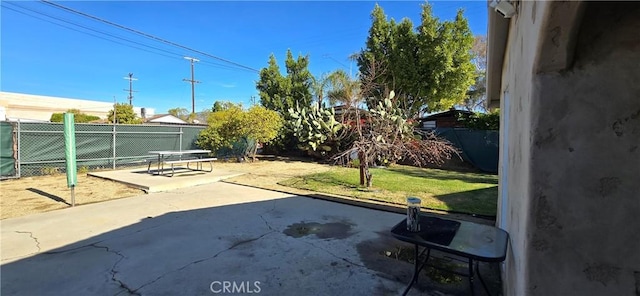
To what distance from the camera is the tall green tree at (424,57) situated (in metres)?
13.2

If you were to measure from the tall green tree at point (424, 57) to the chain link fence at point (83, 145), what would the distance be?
364 inches

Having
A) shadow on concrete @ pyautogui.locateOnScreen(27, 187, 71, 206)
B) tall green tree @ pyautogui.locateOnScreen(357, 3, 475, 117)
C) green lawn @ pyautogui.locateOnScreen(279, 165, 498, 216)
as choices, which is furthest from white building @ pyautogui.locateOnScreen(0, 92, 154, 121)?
green lawn @ pyautogui.locateOnScreen(279, 165, 498, 216)

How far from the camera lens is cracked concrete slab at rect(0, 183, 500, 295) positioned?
8.98 feet

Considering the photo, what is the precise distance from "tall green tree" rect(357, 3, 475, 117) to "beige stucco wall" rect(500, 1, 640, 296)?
11.7 m

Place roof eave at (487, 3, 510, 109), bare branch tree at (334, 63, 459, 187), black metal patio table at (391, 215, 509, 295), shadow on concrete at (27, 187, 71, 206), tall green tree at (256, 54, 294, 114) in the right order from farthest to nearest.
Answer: tall green tree at (256, 54, 294, 114) → bare branch tree at (334, 63, 459, 187) → shadow on concrete at (27, 187, 71, 206) → roof eave at (487, 3, 510, 109) → black metal patio table at (391, 215, 509, 295)

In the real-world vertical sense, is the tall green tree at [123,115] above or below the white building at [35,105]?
below

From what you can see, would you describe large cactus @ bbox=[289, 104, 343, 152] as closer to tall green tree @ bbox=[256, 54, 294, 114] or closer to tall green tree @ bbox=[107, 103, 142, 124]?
tall green tree @ bbox=[256, 54, 294, 114]

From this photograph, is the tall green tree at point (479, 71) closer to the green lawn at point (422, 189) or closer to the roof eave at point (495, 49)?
the green lawn at point (422, 189)

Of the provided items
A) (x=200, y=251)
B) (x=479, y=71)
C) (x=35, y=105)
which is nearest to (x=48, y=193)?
(x=200, y=251)

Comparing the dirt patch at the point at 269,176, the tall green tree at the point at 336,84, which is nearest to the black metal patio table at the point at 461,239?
the dirt patch at the point at 269,176

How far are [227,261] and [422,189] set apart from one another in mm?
5038

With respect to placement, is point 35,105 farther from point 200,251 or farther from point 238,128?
point 200,251

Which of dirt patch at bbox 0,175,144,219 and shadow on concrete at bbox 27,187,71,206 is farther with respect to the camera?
shadow on concrete at bbox 27,187,71,206

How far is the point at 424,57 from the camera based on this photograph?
525 inches
